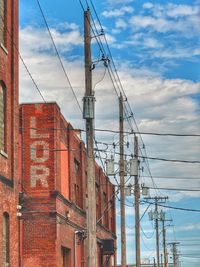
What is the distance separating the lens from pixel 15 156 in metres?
28.0

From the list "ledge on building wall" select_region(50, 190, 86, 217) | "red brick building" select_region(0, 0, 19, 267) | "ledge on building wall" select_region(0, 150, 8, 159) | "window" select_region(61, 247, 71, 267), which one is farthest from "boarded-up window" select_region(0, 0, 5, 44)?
"window" select_region(61, 247, 71, 267)

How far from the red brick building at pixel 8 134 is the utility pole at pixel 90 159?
15.3 ft

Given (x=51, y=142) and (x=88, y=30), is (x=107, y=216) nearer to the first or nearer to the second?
(x=51, y=142)

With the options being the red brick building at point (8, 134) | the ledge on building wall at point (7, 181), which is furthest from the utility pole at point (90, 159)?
the ledge on building wall at point (7, 181)

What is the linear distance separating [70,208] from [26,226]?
14.0ft

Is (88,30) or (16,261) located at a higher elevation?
(88,30)

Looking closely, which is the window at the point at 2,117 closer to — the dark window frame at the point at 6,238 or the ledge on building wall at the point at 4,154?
the ledge on building wall at the point at 4,154

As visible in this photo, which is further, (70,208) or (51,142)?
(70,208)

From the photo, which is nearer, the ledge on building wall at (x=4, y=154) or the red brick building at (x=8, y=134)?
the ledge on building wall at (x=4, y=154)

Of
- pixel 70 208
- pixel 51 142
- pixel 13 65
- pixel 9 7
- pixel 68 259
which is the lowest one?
pixel 68 259

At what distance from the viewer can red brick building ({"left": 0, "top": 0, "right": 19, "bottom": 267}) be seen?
2628 cm

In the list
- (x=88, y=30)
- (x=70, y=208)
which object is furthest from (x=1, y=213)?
(x=70, y=208)

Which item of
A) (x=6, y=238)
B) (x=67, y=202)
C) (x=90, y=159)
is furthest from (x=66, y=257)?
(x=90, y=159)

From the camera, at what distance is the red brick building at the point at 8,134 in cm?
2628
